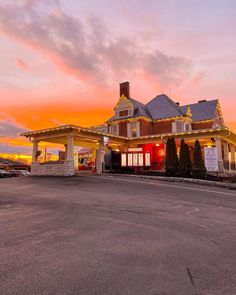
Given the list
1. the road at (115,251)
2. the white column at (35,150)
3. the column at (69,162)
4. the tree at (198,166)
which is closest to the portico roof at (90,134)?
the white column at (35,150)

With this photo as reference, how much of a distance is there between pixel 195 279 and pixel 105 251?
1846 mm

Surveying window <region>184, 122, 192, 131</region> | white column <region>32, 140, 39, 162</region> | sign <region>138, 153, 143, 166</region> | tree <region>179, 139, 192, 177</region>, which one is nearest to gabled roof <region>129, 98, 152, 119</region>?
window <region>184, 122, 192, 131</region>

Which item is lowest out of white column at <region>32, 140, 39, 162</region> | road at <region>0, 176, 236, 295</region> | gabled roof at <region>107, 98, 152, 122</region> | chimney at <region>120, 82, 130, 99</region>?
road at <region>0, 176, 236, 295</region>

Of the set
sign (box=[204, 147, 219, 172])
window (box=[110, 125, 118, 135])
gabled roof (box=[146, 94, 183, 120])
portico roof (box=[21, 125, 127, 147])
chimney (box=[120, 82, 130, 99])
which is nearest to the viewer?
sign (box=[204, 147, 219, 172])

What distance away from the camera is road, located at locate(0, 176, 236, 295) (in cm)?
363

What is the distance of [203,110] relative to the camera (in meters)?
35.9

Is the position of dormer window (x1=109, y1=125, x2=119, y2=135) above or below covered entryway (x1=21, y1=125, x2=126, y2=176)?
above

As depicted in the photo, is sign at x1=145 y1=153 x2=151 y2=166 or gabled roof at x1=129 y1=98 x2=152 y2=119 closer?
sign at x1=145 y1=153 x2=151 y2=166

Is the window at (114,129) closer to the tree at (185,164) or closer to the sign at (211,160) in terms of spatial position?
the tree at (185,164)

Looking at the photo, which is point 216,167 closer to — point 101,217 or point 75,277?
point 101,217

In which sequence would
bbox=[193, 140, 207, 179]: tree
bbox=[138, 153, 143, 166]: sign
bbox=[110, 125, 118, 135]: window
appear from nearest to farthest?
bbox=[193, 140, 207, 179]: tree < bbox=[138, 153, 143, 166]: sign < bbox=[110, 125, 118, 135]: window

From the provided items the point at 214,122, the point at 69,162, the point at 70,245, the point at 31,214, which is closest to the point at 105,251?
the point at 70,245

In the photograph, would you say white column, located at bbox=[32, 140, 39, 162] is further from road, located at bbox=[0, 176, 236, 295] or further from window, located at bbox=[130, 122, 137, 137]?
road, located at bbox=[0, 176, 236, 295]

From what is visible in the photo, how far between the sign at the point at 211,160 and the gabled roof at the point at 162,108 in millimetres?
9995
